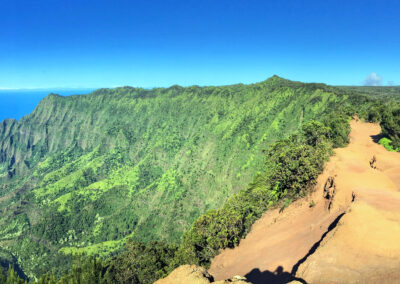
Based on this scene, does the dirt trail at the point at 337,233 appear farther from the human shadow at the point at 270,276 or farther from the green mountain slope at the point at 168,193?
the green mountain slope at the point at 168,193

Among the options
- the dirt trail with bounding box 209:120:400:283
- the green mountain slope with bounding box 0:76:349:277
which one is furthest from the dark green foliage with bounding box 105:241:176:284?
the green mountain slope with bounding box 0:76:349:277

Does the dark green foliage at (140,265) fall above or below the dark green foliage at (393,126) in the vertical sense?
below

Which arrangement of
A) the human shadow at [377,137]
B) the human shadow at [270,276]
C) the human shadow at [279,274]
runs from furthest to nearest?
the human shadow at [377,137], the human shadow at [270,276], the human shadow at [279,274]

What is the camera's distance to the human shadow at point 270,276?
85.0 feet

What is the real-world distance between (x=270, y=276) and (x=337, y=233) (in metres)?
10.8

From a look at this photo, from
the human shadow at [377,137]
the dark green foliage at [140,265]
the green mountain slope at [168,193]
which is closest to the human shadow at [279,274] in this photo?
the dark green foliage at [140,265]

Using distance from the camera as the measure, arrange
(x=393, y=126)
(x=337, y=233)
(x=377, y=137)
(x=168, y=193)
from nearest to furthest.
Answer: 1. (x=337, y=233)
2. (x=393, y=126)
3. (x=377, y=137)
4. (x=168, y=193)

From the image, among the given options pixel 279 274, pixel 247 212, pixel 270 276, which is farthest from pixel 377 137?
pixel 270 276

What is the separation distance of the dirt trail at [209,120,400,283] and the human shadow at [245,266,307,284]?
14 cm

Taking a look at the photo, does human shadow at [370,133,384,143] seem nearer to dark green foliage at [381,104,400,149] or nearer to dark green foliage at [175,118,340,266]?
dark green foliage at [381,104,400,149]

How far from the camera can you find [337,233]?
22922mm

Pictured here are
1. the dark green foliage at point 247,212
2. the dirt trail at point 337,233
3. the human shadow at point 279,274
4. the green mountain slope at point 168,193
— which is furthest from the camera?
the green mountain slope at point 168,193

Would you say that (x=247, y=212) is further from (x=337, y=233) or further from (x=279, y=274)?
(x=337, y=233)

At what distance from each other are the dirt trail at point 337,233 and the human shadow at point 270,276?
0.45 feet
